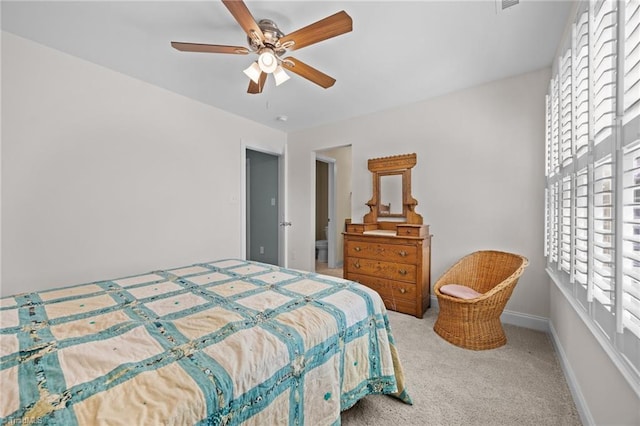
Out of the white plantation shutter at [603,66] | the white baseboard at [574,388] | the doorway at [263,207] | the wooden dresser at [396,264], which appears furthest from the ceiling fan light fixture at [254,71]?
the white baseboard at [574,388]

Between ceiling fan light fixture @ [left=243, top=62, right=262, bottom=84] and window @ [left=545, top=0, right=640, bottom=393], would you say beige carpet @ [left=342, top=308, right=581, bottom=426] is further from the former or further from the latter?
ceiling fan light fixture @ [left=243, top=62, right=262, bottom=84]

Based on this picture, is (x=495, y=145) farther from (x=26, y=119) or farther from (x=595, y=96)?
(x=26, y=119)

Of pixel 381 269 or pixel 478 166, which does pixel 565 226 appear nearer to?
pixel 478 166

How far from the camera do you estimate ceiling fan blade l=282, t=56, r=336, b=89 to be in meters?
1.90

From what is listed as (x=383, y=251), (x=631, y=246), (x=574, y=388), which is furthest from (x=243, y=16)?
(x=574, y=388)

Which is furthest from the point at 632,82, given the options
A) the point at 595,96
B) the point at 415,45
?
the point at 415,45

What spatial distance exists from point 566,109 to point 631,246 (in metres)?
1.28

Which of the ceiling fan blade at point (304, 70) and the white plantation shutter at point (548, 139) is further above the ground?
the ceiling fan blade at point (304, 70)

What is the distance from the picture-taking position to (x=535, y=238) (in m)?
2.57

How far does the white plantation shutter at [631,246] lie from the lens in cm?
87

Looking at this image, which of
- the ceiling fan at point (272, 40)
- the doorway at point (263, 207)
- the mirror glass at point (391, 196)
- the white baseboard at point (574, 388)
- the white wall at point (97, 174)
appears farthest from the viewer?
the doorway at point (263, 207)

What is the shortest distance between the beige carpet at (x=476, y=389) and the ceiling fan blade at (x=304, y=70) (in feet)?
7.51

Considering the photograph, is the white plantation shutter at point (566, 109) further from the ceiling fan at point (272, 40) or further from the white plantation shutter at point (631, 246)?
the ceiling fan at point (272, 40)

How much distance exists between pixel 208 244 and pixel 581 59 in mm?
3714
